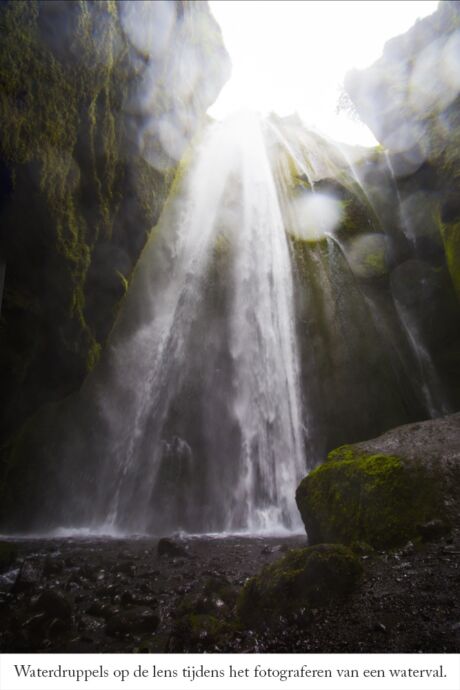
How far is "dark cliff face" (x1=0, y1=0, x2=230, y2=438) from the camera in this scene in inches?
242

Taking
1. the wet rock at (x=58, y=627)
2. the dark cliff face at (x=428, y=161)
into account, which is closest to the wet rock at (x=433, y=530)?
the wet rock at (x=58, y=627)

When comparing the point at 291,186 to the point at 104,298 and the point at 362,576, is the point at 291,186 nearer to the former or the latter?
the point at 104,298

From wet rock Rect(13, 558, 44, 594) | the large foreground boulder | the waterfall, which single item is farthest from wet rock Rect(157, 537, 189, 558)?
the waterfall

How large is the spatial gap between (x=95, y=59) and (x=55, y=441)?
10045 mm

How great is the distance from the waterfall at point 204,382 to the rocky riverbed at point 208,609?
506 cm

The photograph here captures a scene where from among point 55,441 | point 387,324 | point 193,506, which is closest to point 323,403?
point 387,324

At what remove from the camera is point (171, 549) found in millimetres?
6637

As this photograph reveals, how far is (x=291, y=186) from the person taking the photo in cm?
1708

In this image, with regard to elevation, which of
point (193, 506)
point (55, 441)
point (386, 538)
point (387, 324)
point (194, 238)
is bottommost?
point (386, 538)

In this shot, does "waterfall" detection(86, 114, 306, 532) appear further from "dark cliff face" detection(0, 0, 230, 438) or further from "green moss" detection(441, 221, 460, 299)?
"green moss" detection(441, 221, 460, 299)

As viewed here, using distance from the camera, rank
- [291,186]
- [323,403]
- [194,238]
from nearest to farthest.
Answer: [323,403] → [194,238] → [291,186]

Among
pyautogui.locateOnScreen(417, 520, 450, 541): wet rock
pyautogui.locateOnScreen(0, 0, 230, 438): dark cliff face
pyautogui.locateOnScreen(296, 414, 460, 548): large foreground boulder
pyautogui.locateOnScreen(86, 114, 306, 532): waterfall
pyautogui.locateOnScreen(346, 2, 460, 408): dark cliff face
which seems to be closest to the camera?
pyautogui.locateOnScreen(417, 520, 450, 541): wet rock

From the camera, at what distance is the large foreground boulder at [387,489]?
4574 mm

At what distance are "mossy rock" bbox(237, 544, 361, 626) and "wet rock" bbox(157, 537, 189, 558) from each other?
325cm
